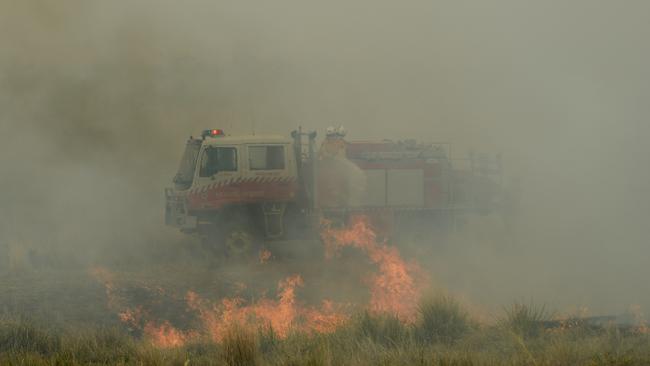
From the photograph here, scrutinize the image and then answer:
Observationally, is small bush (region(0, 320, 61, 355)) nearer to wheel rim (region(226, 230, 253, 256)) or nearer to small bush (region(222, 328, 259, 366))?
small bush (region(222, 328, 259, 366))

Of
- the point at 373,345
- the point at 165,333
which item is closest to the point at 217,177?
the point at 165,333

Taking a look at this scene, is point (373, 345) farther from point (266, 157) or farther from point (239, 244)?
point (266, 157)

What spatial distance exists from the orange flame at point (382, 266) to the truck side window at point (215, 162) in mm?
2603

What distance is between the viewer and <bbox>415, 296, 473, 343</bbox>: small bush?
9289 millimetres

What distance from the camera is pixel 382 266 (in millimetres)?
15641

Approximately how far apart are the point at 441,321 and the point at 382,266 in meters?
6.05

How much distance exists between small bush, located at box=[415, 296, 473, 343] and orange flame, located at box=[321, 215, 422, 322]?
2.54 m

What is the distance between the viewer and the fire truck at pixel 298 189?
16328 millimetres

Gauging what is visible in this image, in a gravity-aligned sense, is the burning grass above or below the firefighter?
below

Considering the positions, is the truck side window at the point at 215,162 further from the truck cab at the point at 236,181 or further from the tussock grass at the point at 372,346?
the tussock grass at the point at 372,346

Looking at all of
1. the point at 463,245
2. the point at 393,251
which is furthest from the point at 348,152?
the point at 463,245

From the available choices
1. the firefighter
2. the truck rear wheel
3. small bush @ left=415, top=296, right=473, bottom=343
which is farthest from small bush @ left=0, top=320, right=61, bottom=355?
the firefighter

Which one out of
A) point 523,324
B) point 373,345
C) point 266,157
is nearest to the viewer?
point 373,345

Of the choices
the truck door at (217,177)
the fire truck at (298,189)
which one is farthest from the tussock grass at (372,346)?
the fire truck at (298,189)
